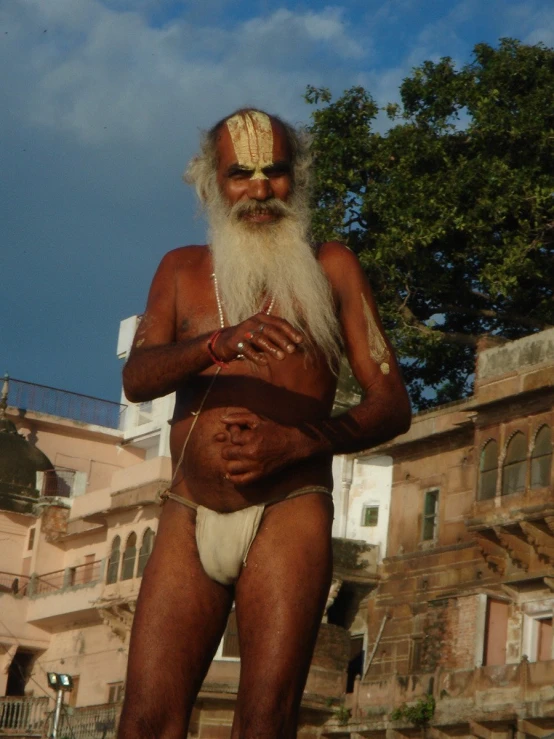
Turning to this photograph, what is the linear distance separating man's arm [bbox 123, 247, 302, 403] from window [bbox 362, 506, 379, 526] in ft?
112

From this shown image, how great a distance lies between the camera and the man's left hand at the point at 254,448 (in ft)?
16.3

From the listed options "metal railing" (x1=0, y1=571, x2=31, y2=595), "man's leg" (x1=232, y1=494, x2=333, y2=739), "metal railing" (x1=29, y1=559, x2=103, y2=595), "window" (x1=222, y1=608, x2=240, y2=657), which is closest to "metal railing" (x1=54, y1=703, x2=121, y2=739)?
"window" (x1=222, y1=608, x2=240, y2=657)

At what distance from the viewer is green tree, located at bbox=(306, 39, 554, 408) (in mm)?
36500

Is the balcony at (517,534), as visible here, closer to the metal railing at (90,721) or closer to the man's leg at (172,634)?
the metal railing at (90,721)

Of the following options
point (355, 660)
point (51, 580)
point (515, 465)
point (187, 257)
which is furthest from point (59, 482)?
point (187, 257)

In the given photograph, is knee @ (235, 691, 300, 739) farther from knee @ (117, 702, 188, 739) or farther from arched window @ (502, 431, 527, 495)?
arched window @ (502, 431, 527, 495)

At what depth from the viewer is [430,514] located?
36156 millimetres

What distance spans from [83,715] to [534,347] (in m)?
14.7

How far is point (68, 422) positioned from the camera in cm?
5144

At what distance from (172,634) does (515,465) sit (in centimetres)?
2770

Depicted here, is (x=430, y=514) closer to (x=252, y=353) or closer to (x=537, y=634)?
(x=537, y=634)

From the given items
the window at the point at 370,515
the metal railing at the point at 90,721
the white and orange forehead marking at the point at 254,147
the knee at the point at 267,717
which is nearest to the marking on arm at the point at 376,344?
the white and orange forehead marking at the point at 254,147

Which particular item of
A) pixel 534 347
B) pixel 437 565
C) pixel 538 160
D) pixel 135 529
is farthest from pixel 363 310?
pixel 135 529

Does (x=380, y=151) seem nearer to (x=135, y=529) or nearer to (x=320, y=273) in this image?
(x=135, y=529)
